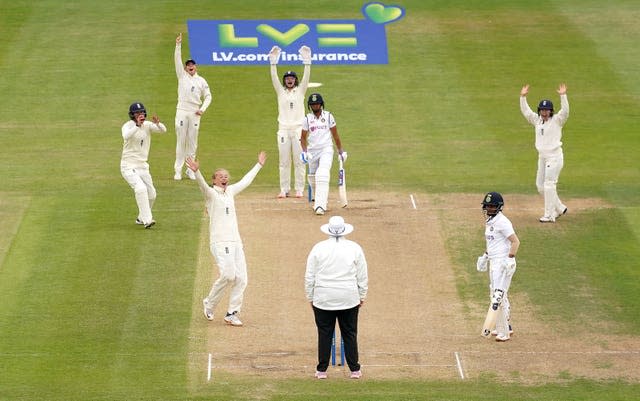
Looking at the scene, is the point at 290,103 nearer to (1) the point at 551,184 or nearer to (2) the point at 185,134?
(2) the point at 185,134

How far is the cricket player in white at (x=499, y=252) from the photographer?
750 inches

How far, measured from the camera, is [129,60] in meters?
34.8

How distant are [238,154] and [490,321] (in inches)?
432

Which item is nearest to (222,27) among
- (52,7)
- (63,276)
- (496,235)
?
(52,7)

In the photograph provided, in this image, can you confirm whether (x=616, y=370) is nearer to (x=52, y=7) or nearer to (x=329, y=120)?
(x=329, y=120)

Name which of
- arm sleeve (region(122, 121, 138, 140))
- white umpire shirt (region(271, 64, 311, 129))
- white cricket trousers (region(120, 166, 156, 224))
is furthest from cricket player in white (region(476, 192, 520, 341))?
white umpire shirt (region(271, 64, 311, 129))

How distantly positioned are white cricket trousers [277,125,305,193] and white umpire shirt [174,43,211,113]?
6.35 feet

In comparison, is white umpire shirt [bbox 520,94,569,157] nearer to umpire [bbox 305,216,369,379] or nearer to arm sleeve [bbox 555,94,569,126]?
arm sleeve [bbox 555,94,569,126]

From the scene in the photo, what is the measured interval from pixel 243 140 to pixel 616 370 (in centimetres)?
1333

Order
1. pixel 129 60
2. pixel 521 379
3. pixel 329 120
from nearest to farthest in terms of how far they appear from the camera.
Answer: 1. pixel 521 379
2. pixel 329 120
3. pixel 129 60

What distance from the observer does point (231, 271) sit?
64.2ft

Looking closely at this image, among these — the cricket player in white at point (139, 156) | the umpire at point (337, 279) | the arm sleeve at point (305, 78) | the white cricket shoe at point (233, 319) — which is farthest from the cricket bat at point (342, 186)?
the umpire at point (337, 279)

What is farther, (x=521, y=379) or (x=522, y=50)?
(x=522, y=50)

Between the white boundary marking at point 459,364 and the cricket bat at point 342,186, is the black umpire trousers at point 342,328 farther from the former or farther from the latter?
the cricket bat at point 342,186
